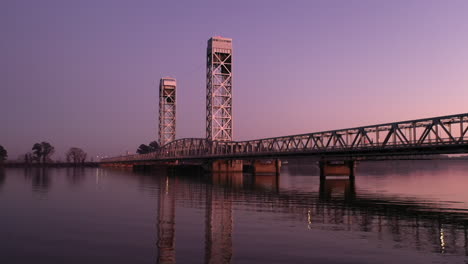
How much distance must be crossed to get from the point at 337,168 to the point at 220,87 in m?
53.0

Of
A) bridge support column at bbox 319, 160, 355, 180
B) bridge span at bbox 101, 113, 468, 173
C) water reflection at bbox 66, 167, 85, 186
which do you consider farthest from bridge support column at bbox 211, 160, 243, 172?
bridge support column at bbox 319, 160, 355, 180

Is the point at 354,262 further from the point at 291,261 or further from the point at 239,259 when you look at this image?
the point at 239,259

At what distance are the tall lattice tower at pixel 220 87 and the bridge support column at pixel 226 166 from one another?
8.85 m

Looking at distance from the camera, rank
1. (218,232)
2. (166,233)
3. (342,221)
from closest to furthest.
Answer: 1. (166,233)
2. (218,232)
3. (342,221)

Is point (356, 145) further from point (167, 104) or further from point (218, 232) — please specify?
point (167, 104)

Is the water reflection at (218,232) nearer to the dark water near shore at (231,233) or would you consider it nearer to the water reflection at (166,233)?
the dark water near shore at (231,233)

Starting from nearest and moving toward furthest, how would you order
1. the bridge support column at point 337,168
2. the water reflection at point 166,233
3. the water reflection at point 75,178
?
the water reflection at point 166,233
the water reflection at point 75,178
the bridge support column at point 337,168

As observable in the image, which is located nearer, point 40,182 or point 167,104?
point 40,182

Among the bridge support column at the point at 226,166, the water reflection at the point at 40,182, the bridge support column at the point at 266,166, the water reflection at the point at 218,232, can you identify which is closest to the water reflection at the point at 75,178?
the water reflection at the point at 40,182

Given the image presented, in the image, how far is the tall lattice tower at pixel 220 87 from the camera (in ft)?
400

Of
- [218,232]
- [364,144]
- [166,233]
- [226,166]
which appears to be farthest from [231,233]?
[226,166]

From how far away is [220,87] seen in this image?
4828 inches

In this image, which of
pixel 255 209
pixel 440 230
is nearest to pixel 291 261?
pixel 440 230

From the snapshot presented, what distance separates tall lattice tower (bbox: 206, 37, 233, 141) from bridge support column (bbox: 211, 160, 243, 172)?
885 centimetres
